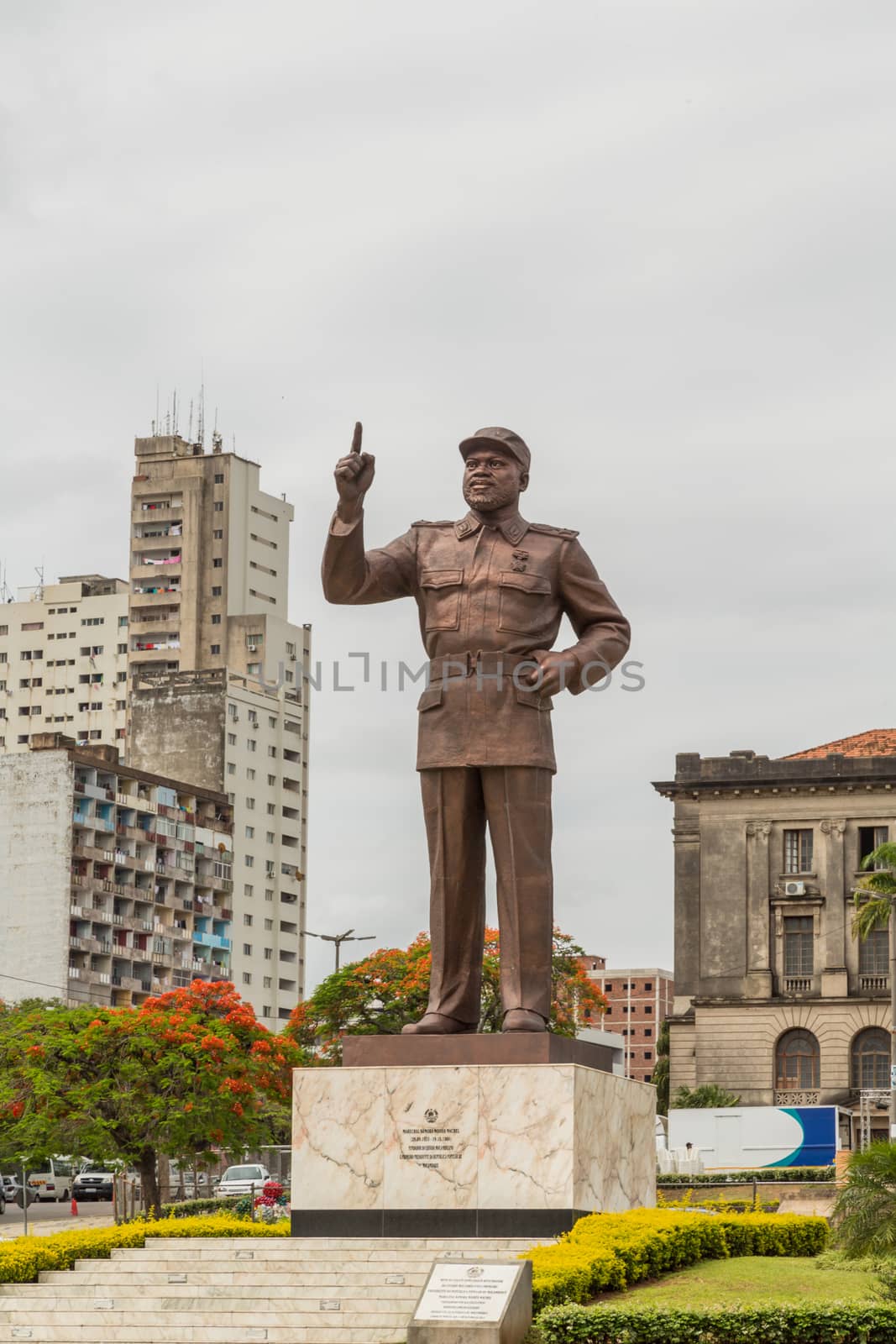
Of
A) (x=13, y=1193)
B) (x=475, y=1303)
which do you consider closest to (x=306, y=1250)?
(x=475, y=1303)

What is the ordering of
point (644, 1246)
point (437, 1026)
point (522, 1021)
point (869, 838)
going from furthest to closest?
point (869, 838) < point (437, 1026) < point (522, 1021) < point (644, 1246)

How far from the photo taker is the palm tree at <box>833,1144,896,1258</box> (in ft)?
49.0

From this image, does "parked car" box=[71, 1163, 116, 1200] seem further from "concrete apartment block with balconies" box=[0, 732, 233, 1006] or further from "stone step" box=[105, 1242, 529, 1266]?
"stone step" box=[105, 1242, 529, 1266]

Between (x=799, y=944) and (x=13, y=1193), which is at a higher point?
(x=799, y=944)

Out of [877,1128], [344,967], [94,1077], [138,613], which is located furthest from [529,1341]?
[138,613]

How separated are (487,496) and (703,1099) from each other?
5071cm

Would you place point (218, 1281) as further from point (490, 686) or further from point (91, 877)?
point (91, 877)

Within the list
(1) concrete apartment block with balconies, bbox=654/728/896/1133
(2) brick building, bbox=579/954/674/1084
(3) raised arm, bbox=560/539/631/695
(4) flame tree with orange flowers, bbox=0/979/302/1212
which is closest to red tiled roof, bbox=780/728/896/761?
(1) concrete apartment block with balconies, bbox=654/728/896/1133

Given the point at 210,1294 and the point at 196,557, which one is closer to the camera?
the point at 210,1294

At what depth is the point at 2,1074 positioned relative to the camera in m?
34.0

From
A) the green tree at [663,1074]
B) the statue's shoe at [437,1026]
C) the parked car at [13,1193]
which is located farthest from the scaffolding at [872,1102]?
the statue's shoe at [437,1026]

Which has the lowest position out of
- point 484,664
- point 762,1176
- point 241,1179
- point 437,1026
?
point 241,1179

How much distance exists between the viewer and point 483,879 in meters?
15.8

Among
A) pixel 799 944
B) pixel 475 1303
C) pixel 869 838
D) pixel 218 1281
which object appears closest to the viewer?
pixel 475 1303
